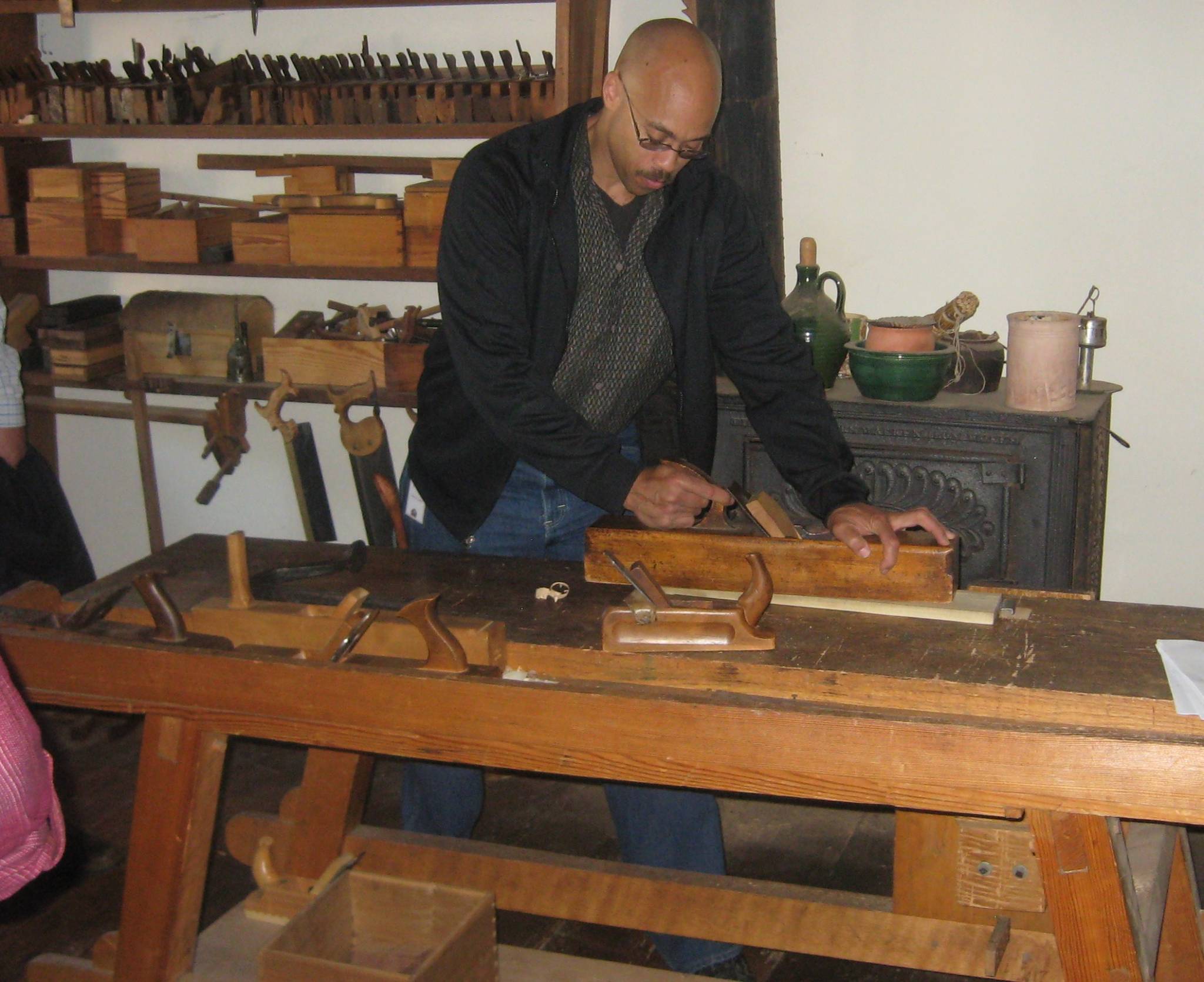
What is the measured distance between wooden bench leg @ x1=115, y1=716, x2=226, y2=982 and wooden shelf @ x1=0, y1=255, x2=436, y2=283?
2.05m

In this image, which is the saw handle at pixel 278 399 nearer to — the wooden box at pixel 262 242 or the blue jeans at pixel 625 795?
the wooden box at pixel 262 242

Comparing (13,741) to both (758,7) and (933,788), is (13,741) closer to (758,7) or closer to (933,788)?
(933,788)

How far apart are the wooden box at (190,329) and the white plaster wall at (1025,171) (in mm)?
1055

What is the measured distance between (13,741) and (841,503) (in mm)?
1451

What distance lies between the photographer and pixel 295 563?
2326mm

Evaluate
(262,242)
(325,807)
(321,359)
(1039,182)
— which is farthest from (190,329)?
(1039,182)

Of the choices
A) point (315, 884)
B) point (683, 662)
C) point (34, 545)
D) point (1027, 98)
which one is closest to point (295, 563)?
point (315, 884)

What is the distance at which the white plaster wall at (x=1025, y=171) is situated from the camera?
3.45 m

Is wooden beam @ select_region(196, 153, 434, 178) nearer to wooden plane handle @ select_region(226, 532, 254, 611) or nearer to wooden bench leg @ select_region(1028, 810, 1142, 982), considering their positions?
wooden plane handle @ select_region(226, 532, 254, 611)

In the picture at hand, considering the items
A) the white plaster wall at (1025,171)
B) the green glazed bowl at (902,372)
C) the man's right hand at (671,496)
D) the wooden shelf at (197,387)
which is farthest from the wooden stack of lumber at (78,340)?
the man's right hand at (671,496)

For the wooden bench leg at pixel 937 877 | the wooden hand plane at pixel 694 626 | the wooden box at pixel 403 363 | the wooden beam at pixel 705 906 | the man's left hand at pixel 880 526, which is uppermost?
the wooden box at pixel 403 363

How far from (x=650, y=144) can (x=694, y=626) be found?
0.84 metres

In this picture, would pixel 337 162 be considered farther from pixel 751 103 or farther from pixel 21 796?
pixel 21 796

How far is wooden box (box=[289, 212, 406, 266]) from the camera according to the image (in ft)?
12.5
